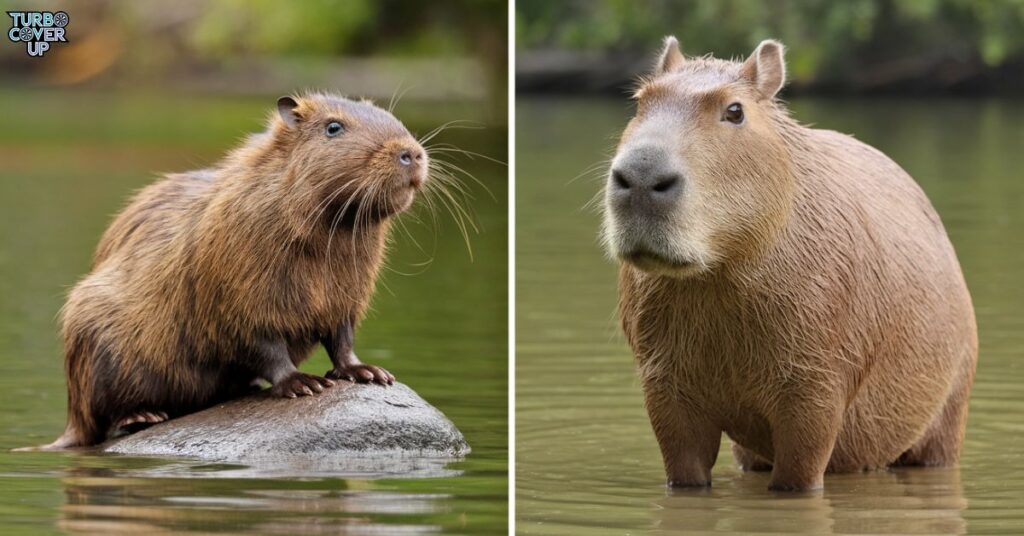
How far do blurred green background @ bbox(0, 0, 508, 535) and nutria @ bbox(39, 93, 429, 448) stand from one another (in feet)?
0.82

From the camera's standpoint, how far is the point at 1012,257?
14273 millimetres

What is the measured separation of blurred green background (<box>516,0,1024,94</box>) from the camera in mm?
33156

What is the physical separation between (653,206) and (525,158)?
18.2 meters

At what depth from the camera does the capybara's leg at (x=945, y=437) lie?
7.72 m

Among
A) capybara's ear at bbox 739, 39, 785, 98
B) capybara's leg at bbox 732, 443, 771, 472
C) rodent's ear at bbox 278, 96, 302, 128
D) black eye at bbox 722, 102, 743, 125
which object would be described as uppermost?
capybara's ear at bbox 739, 39, 785, 98

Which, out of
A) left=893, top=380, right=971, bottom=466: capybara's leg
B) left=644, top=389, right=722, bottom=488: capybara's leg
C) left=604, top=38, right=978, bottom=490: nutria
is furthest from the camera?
left=893, top=380, right=971, bottom=466: capybara's leg

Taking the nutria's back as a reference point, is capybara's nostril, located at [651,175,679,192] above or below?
below

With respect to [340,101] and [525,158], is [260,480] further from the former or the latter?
[525,158]

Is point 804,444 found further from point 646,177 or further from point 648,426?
point 648,426

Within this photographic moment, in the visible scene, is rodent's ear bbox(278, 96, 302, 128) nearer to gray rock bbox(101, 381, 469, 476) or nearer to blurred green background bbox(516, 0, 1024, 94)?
gray rock bbox(101, 381, 469, 476)

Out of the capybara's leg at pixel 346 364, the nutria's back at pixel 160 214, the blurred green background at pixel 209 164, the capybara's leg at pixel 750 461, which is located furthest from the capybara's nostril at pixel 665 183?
the nutria's back at pixel 160 214

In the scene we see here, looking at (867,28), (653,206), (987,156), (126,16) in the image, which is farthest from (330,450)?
(867,28)

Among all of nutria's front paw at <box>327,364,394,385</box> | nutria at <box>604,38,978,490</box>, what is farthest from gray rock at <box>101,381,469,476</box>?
nutria at <box>604,38,978,490</box>

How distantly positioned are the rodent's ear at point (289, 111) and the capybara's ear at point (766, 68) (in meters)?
1.52
